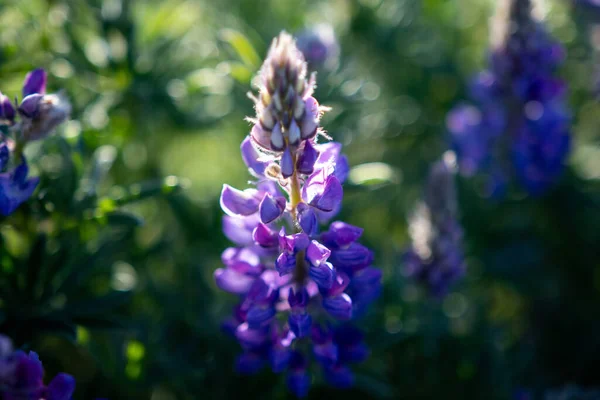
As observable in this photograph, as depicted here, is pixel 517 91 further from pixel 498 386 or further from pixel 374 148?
pixel 498 386

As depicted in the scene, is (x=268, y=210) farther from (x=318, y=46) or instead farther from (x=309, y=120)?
(x=318, y=46)

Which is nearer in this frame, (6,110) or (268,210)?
(268,210)

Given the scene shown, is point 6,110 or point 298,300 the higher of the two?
point 6,110

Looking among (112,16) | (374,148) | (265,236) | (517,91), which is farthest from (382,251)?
(112,16)

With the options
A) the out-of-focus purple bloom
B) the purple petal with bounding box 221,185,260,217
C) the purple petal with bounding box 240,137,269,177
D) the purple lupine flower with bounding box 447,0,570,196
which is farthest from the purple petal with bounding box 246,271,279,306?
A: the purple lupine flower with bounding box 447,0,570,196

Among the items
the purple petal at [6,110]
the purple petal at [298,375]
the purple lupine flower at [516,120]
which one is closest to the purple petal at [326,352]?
the purple petal at [298,375]

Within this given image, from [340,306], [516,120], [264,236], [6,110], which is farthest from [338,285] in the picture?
[516,120]

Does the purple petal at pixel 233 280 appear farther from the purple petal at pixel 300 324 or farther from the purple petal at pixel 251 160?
the purple petal at pixel 251 160
